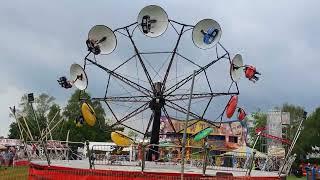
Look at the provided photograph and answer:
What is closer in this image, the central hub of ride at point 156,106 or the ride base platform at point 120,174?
the ride base platform at point 120,174

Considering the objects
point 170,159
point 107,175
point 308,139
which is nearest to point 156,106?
point 170,159

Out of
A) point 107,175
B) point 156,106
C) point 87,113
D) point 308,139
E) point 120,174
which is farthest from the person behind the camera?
point 308,139

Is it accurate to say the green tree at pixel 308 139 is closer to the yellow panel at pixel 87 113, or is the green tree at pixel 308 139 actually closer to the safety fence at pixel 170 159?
the safety fence at pixel 170 159

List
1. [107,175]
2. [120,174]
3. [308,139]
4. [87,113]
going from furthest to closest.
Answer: [308,139], [87,113], [107,175], [120,174]

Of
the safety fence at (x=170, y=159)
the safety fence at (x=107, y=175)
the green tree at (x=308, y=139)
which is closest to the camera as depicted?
the safety fence at (x=107, y=175)

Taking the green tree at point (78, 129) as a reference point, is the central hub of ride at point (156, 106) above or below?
below

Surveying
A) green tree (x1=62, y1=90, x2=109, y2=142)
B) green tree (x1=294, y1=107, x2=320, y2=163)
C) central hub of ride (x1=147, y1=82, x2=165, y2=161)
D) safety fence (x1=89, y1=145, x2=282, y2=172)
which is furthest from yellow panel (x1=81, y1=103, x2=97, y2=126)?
green tree (x1=294, y1=107, x2=320, y2=163)

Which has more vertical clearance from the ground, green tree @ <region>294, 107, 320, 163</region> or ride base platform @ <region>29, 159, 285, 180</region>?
green tree @ <region>294, 107, 320, 163</region>

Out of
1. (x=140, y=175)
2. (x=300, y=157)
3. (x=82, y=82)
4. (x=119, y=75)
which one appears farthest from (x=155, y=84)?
(x=300, y=157)

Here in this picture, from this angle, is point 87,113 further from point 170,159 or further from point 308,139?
point 308,139

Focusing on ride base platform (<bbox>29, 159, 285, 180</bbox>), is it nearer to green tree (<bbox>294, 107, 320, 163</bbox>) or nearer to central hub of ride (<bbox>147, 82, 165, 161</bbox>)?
central hub of ride (<bbox>147, 82, 165, 161</bbox>)

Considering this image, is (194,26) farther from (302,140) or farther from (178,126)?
(302,140)

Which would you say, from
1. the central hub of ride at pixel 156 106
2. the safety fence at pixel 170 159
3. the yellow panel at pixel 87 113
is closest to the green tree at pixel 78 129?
the yellow panel at pixel 87 113

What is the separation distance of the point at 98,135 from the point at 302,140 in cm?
3832
